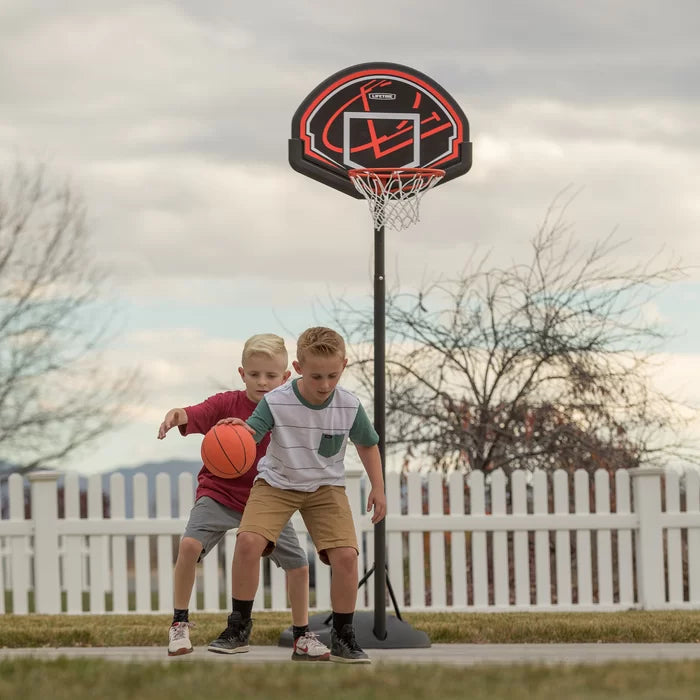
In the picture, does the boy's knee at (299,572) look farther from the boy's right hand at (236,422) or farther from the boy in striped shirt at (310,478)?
the boy's right hand at (236,422)

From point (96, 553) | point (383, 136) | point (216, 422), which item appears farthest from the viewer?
point (96, 553)

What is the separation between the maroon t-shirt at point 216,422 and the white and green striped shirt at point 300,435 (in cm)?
35

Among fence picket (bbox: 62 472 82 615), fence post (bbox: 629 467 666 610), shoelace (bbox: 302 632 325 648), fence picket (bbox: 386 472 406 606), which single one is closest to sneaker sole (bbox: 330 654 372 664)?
shoelace (bbox: 302 632 325 648)

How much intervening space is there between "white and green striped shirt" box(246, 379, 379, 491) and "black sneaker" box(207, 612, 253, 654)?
2.62ft

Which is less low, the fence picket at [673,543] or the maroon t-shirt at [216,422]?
the maroon t-shirt at [216,422]

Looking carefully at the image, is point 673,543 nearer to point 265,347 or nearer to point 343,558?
point 343,558

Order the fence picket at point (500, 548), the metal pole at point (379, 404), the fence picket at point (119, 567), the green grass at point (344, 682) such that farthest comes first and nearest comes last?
the fence picket at point (500, 548)
the fence picket at point (119, 567)
the metal pole at point (379, 404)
the green grass at point (344, 682)

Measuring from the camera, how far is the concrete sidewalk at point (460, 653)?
6.89 meters

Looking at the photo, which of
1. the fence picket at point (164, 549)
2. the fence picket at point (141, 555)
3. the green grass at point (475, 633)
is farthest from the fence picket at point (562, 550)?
the fence picket at point (141, 555)

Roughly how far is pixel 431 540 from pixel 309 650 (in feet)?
19.0

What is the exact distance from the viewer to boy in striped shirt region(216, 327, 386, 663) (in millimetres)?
6609

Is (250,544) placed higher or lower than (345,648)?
higher

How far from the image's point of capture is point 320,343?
654 centimetres

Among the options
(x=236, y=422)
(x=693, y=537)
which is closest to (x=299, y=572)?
(x=236, y=422)
